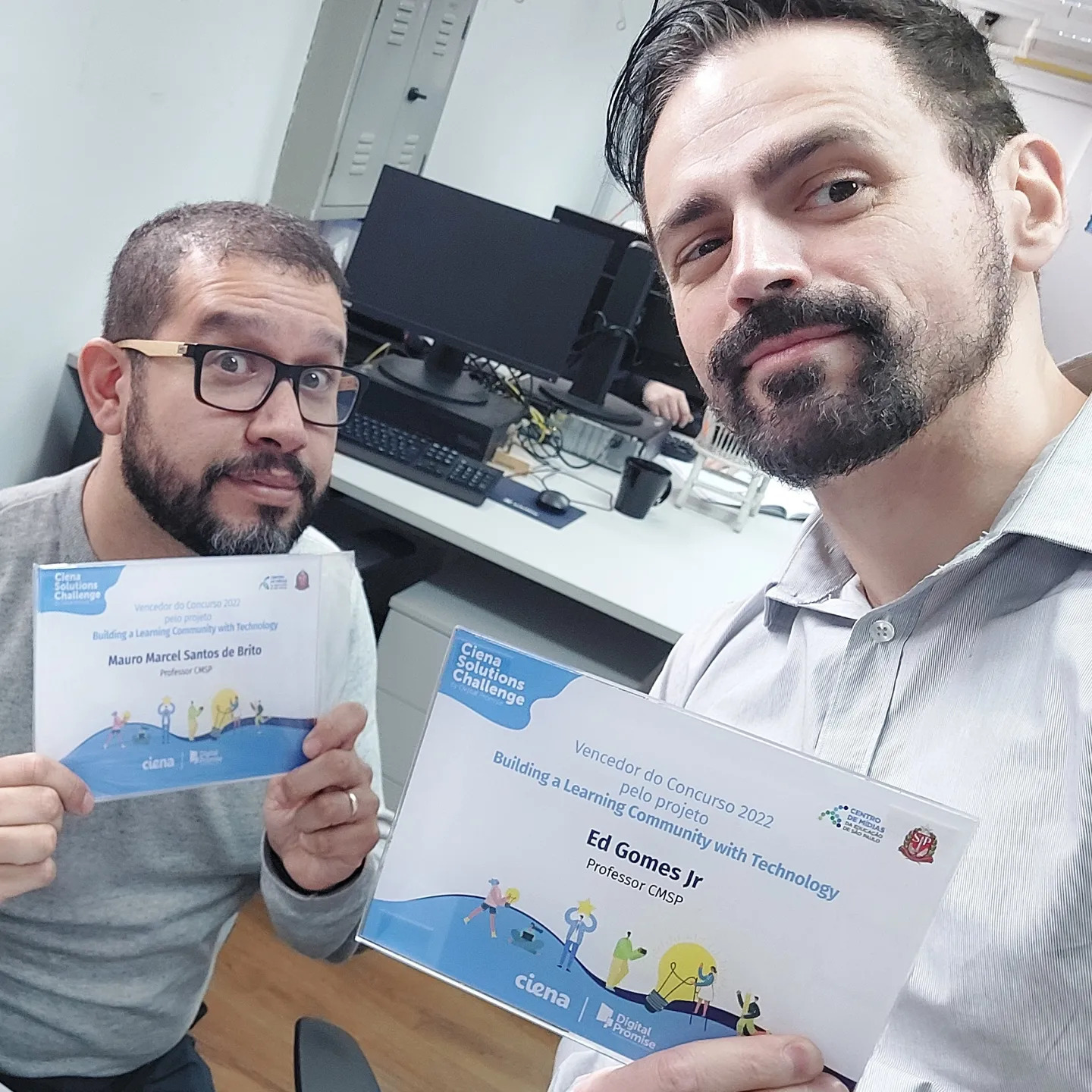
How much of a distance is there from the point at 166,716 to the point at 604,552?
4.48ft

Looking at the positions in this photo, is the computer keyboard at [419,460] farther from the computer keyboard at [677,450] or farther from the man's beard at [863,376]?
the man's beard at [863,376]

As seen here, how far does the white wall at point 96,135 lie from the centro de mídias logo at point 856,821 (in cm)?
191

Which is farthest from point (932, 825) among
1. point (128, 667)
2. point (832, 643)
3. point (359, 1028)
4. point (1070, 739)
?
point (359, 1028)

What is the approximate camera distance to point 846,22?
908 mm

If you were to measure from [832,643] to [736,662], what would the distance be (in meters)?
0.13

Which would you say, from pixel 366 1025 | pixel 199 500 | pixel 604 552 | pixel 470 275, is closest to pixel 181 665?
pixel 199 500

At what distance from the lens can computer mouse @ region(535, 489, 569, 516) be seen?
7.41ft

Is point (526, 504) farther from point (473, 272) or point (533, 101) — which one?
point (533, 101)

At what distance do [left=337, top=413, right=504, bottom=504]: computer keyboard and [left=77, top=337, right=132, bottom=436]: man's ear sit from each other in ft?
3.20

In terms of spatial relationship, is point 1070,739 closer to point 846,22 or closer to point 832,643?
point 832,643

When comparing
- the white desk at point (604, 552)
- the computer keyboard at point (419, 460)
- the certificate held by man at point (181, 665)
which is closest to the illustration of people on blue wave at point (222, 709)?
the certificate held by man at point (181, 665)

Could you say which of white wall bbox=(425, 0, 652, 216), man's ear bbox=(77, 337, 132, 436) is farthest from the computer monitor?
man's ear bbox=(77, 337, 132, 436)

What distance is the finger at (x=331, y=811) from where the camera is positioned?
3.09ft

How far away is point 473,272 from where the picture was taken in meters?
2.40
